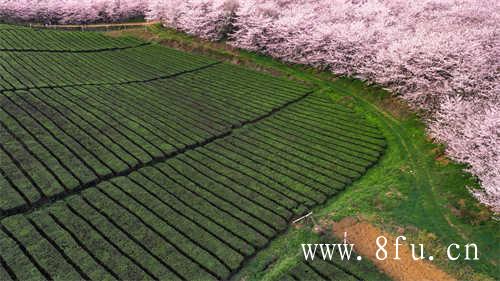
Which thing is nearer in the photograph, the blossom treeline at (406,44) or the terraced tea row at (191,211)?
the terraced tea row at (191,211)

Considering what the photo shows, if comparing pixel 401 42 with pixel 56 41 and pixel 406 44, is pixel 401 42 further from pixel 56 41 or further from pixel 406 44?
pixel 56 41

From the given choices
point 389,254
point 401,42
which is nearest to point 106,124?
point 389,254

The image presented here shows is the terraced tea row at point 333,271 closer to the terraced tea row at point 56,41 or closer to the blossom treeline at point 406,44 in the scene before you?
the blossom treeline at point 406,44

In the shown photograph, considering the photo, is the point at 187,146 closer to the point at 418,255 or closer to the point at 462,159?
the point at 418,255

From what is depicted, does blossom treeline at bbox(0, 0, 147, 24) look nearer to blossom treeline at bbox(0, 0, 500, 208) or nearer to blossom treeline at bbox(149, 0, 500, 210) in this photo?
blossom treeline at bbox(0, 0, 500, 208)

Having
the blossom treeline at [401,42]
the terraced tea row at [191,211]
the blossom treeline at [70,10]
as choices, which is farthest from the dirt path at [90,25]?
the terraced tea row at [191,211]
